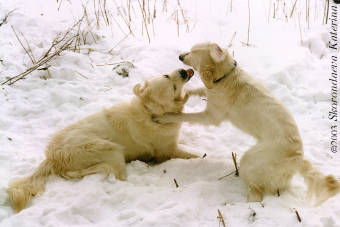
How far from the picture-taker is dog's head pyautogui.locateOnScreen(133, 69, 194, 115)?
4059 mm

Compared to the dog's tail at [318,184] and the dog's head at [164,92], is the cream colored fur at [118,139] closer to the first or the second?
the dog's head at [164,92]

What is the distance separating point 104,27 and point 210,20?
2.19 meters

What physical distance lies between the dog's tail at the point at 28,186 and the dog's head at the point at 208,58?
195cm

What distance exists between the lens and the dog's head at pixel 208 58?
3727 millimetres

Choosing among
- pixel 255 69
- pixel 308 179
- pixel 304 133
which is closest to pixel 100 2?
pixel 255 69

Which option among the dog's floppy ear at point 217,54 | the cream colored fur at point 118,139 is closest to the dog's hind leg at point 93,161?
the cream colored fur at point 118,139

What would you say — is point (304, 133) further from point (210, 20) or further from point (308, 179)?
point (210, 20)

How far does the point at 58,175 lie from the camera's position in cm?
365

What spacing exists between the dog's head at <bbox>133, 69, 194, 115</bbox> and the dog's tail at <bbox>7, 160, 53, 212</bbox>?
133cm

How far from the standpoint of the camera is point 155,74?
5.71 metres

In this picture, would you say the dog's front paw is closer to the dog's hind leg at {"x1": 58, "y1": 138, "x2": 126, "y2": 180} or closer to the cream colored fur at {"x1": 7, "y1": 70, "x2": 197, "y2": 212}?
the cream colored fur at {"x1": 7, "y1": 70, "x2": 197, "y2": 212}

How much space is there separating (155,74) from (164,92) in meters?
1.73

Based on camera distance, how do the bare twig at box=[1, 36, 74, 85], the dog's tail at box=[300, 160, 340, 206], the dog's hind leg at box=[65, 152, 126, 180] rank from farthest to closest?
the bare twig at box=[1, 36, 74, 85] < the dog's hind leg at box=[65, 152, 126, 180] < the dog's tail at box=[300, 160, 340, 206]

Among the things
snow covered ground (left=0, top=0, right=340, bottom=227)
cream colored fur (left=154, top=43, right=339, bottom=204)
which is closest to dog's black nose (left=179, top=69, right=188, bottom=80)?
cream colored fur (left=154, top=43, right=339, bottom=204)
